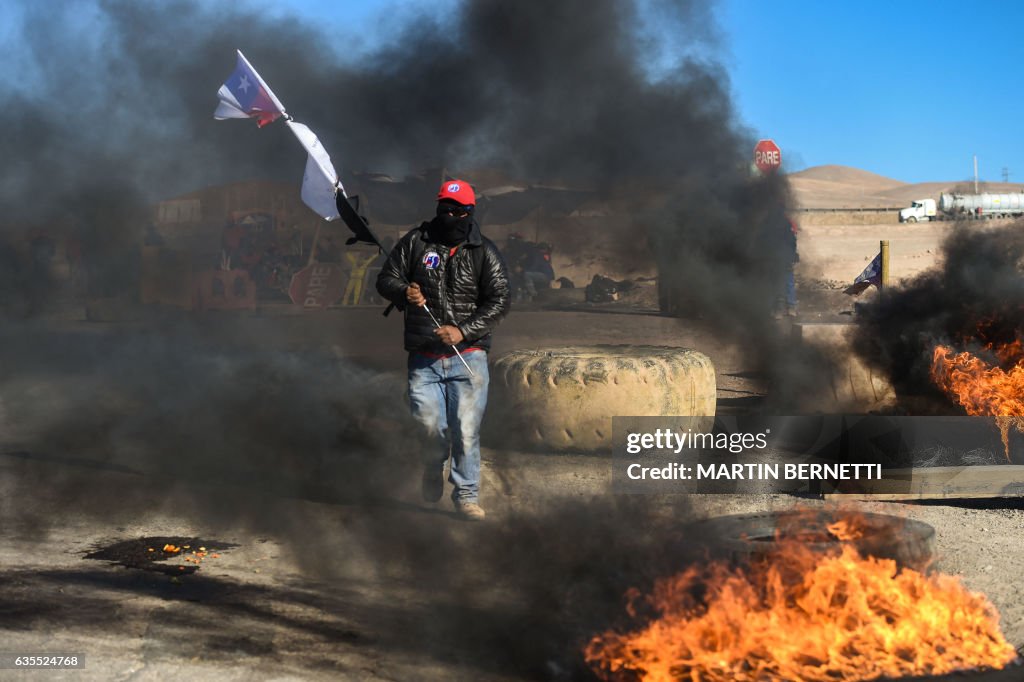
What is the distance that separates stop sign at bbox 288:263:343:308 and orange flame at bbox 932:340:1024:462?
14.5 meters

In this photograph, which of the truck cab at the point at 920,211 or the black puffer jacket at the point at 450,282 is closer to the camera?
the black puffer jacket at the point at 450,282

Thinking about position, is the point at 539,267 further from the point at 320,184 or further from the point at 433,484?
the point at 433,484

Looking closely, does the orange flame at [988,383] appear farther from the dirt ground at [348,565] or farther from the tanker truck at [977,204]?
the tanker truck at [977,204]

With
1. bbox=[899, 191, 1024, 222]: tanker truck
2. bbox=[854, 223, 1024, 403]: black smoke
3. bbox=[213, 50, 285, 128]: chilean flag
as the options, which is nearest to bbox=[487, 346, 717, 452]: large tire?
bbox=[854, 223, 1024, 403]: black smoke

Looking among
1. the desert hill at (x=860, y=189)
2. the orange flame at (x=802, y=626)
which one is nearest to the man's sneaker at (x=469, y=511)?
the orange flame at (x=802, y=626)

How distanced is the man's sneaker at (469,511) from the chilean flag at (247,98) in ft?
9.46

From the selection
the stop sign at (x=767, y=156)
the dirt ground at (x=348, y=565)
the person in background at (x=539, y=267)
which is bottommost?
the dirt ground at (x=348, y=565)

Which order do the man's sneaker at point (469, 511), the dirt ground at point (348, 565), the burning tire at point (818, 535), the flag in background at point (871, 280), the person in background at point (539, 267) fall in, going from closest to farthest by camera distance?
the dirt ground at point (348, 565)
the burning tire at point (818, 535)
the man's sneaker at point (469, 511)
the flag in background at point (871, 280)
the person in background at point (539, 267)

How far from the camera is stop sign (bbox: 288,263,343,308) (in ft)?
64.0

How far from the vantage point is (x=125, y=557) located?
4461 millimetres

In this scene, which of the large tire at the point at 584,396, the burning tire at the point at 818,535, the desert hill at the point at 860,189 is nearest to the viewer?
the burning tire at the point at 818,535

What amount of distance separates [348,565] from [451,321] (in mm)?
1447

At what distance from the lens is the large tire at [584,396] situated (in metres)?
6.64

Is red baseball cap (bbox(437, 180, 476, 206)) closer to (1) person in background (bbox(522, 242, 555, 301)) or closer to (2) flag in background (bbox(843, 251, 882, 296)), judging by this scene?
(2) flag in background (bbox(843, 251, 882, 296))
